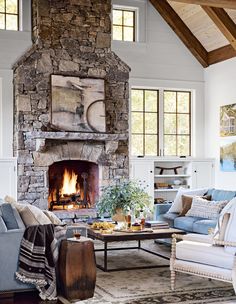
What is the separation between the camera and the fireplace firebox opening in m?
10.5

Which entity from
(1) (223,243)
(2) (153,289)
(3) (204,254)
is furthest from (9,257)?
(1) (223,243)

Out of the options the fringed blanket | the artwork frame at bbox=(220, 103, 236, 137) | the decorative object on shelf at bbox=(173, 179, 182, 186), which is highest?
the artwork frame at bbox=(220, 103, 236, 137)

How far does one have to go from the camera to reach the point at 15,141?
9953 mm

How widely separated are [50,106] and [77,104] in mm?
522

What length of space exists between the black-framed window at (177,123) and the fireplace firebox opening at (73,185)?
5.76 feet


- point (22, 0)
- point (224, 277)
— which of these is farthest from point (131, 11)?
point (224, 277)

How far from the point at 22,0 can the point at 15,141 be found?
2.68 meters

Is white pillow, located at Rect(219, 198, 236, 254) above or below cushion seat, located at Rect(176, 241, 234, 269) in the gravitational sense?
above

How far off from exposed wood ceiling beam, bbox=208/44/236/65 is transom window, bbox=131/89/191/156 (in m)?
0.89

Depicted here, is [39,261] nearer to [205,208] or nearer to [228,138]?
[205,208]

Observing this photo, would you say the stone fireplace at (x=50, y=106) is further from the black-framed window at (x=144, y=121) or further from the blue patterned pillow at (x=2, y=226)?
the blue patterned pillow at (x=2, y=226)

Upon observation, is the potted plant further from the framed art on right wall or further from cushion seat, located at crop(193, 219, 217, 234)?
the framed art on right wall

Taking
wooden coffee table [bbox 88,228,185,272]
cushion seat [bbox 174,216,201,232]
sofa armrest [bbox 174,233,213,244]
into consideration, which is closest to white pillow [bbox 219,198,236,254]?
sofa armrest [bbox 174,233,213,244]

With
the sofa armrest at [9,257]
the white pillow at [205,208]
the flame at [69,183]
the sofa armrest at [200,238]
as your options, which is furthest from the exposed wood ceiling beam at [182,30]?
the sofa armrest at [9,257]
